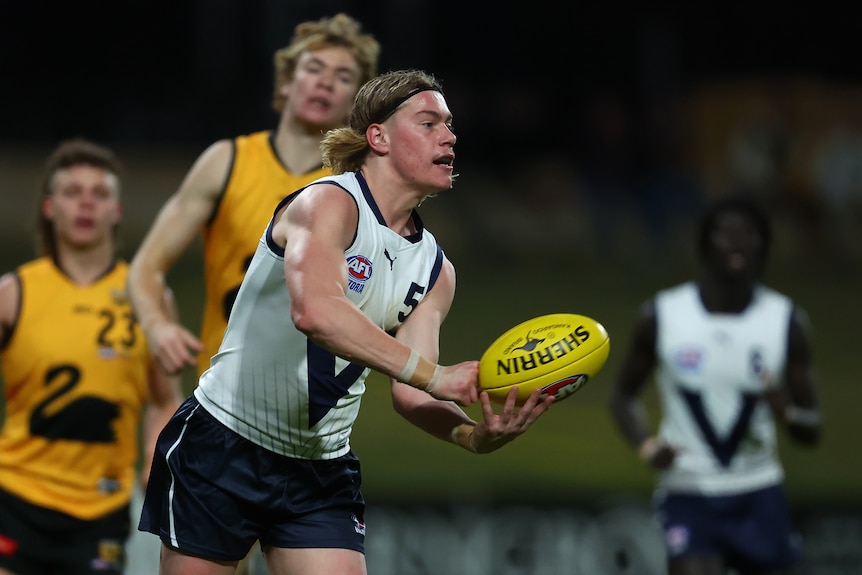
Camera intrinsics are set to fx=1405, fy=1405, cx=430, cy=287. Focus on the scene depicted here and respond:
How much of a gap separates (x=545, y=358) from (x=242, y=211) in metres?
1.72

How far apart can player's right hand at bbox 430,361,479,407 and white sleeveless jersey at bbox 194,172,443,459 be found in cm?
39

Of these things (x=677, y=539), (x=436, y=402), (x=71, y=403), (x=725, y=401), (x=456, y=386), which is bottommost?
(x=677, y=539)

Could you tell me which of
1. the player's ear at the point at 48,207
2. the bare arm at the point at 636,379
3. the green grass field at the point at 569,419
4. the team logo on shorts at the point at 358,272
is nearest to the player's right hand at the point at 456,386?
the team logo on shorts at the point at 358,272

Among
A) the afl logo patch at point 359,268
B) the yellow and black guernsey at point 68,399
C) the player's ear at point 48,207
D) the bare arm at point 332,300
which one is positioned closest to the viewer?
the bare arm at point 332,300

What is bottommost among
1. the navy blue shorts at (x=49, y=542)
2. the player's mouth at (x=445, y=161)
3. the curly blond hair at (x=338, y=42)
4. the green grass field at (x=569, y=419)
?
the green grass field at (x=569, y=419)

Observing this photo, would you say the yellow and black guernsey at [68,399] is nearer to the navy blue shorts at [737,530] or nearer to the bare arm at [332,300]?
the bare arm at [332,300]

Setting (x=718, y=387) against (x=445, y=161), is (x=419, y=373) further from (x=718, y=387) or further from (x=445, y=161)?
(x=718, y=387)

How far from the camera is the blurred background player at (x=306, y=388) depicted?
12.3 ft

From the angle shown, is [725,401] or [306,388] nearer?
[306,388]

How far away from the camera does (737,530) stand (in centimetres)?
595

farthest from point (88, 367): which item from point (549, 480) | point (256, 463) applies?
point (549, 480)

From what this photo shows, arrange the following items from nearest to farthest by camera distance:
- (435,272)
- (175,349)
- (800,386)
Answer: (435,272) < (175,349) < (800,386)

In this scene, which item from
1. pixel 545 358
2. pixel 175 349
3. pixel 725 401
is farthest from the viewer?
pixel 725 401

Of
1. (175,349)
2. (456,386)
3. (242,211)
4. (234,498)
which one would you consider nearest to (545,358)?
(456,386)
